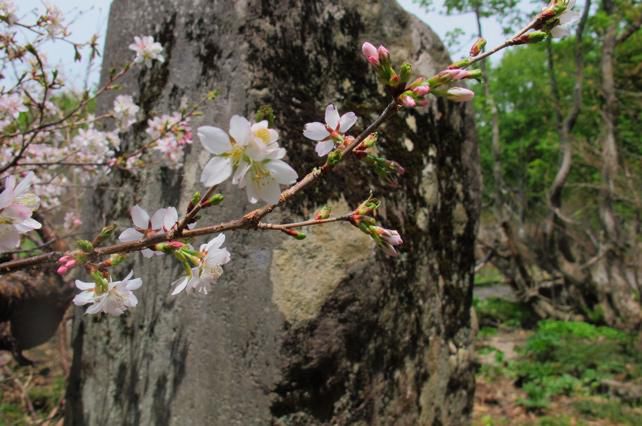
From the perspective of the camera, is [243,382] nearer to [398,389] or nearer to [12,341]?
[398,389]

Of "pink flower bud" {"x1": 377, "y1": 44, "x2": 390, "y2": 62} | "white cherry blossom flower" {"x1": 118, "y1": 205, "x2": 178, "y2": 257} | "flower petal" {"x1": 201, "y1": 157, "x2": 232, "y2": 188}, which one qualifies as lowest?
"white cherry blossom flower" {"x1": 118, "y1": 205, "x2": 178, "y2": 257}

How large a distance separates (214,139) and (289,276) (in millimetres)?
1058

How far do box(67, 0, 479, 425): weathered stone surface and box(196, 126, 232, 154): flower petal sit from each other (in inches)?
40.4

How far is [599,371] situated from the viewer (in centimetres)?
455

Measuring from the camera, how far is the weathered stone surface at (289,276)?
169cm

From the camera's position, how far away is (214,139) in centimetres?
68

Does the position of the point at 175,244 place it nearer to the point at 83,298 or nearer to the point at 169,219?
the point at 169,219

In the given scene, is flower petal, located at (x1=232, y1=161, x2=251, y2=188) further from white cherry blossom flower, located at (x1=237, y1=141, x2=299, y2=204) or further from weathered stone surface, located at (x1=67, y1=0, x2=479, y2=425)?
weathered stone surface, located at (x1=67, y1=0, x2=479, y2=425)

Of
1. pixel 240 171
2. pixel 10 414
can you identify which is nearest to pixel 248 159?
pixel 240 171

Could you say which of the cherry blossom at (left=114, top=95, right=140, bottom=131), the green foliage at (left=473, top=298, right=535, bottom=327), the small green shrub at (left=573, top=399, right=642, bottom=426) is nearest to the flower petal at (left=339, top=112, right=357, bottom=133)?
the cherry blossom at (left=114, top=95, right=140, bottom=131)

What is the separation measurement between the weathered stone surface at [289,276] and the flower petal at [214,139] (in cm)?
103

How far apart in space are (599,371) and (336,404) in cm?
384

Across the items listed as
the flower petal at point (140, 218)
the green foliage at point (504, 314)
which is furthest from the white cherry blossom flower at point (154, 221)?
the green foliage at point (504, 314)

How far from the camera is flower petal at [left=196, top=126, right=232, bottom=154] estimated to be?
672 millimetres
